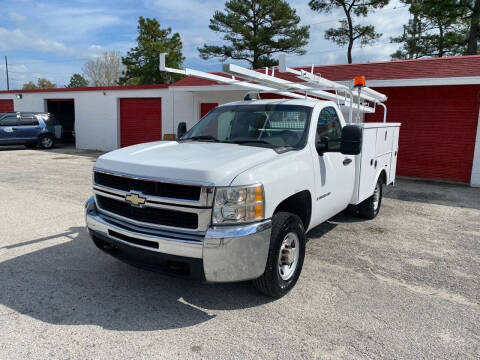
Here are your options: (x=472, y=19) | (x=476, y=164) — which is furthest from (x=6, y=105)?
(x=472, y=19)

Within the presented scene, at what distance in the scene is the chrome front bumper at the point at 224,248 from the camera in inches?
119

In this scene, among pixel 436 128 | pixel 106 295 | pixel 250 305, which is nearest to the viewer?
pixel 250 305

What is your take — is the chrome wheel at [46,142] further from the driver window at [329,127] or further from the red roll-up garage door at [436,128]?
the driver window at [329,127]

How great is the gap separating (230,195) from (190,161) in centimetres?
53

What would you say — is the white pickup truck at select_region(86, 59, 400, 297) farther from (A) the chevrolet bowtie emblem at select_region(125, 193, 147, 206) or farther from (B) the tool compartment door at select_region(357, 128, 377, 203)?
(B) the tool compartment door at select_region(357, 128, 377, 203)

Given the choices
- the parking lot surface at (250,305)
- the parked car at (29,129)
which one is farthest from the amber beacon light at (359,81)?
the parked car at (29,129)

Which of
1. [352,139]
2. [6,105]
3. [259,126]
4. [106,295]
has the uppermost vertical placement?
[6,105]

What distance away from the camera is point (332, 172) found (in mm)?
4527

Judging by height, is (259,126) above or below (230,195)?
above

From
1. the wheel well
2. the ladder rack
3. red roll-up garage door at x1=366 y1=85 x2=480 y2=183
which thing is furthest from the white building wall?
the wheel well

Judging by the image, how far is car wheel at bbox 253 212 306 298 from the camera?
342 centimetres

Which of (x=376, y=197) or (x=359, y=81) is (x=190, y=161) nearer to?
(x=359, y=81)

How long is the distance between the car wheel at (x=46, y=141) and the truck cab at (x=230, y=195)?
666 inches

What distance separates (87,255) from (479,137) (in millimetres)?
10744
